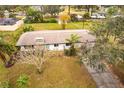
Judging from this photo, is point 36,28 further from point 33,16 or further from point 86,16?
point 86,16

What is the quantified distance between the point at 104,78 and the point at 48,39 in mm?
1564

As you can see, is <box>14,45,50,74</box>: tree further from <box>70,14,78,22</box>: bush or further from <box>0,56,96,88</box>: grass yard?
<box>70,14,78,22</box>: bush

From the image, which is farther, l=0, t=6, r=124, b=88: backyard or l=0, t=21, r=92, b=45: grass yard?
l=0, t=21, r=92, b=45: grass yard

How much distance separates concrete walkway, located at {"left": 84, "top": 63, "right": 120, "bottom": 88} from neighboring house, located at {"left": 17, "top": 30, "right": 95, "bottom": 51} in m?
0.68

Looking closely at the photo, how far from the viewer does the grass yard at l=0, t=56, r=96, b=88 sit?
6324mm

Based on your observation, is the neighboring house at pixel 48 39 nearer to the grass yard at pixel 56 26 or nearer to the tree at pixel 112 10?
the grass yard at pixel 56 26

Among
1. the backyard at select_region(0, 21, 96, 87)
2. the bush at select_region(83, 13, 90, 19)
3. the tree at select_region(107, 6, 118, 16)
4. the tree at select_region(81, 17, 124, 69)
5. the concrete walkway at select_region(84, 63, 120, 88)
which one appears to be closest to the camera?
the tree at select_region(81, 17, 124, 69)

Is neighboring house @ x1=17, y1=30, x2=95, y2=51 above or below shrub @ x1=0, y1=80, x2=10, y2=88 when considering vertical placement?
above

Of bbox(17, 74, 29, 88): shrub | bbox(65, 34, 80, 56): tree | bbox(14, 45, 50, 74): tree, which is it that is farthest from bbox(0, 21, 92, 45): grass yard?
bbox(17, 74, 29, 88): shrub

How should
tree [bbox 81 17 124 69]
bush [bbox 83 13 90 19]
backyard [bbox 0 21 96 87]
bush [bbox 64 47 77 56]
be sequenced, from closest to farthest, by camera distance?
tree [bbox 81 17 124 69]
backyard [bbox 0 21 96 87]
bush [bbox 64 47 77 56]
bush [bbox 83 13 90 19]

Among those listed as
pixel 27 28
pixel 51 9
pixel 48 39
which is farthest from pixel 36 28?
pixel 51 9
